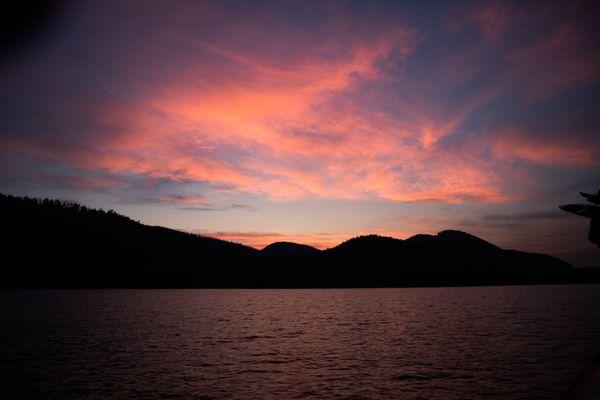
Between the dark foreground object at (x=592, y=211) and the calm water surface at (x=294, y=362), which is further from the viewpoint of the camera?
the calm water surface at (x=294, y=362)

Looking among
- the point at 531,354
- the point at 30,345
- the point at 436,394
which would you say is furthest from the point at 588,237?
the point at 30,345

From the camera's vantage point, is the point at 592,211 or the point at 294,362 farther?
the point at 294,362

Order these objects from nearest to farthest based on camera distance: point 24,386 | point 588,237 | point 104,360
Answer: point 588,237 → point 24,386 → point 104,360

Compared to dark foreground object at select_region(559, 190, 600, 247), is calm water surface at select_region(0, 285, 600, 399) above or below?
below

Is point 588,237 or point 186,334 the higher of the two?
point 588,237

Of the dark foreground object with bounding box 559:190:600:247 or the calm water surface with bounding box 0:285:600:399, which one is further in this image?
the calm water surface with bounding box 0:285:600:399

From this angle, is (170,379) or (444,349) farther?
(444,349)

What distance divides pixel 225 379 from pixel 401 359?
59.2 ft

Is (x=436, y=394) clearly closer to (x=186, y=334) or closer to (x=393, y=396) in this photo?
(x=393, y=396)

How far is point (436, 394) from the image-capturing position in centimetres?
2864

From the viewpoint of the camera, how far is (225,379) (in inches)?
1321

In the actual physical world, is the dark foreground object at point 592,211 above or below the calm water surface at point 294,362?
above

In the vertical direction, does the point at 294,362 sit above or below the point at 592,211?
below

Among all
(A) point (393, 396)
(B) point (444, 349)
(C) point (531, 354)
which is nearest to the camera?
(A) point (393, 396)
